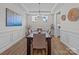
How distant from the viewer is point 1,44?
429 centimetres

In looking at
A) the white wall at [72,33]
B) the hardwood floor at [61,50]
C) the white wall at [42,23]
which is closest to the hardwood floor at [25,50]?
the hardwood floor at [61,50]

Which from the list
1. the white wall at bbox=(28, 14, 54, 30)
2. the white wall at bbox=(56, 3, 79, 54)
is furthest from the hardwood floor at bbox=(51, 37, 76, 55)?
the white wall at bbox=(28, 14, 54, 30)

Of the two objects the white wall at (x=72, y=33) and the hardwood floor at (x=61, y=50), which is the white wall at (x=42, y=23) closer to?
the hardwood floor at (x=61, y=50)

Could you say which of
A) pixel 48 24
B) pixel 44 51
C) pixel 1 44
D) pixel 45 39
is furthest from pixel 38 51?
pixel 48 24

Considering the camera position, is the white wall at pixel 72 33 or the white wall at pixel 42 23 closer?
the white wall at pixel 72 33

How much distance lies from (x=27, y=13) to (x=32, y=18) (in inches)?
22.9

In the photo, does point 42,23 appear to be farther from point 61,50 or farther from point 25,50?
point 25,50

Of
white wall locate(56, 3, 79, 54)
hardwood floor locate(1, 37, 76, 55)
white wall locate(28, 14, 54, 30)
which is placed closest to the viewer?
white wall locate(56, 3, 79, 54)

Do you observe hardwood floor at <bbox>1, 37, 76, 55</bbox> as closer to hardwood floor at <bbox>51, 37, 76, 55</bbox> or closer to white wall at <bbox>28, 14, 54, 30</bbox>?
hardwood floor at <bbox>51, 37, 76, 55</bbox>

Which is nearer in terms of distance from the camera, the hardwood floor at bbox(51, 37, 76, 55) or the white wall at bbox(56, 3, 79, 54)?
the white wall at bbox(56, 3, 79, 54)

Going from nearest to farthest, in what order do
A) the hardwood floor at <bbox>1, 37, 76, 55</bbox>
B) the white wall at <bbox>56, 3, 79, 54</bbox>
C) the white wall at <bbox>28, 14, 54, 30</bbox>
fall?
the white wall at <bbox>56, 3, 79, 54</bbox>
the hardwood floor at <bbox>1, 37, 76, 55</bbox>
the white wall at <bbox>28, 14, 54, 30</bbox>

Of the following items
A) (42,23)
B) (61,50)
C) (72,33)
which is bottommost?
(61,50)

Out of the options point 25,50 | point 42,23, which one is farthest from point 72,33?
point 42,23

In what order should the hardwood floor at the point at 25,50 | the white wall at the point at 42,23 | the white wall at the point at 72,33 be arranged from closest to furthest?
the white wall at the point at 72,33 → the hardwood floor at the point at 25,50 → the white wall at the point at 42,23
